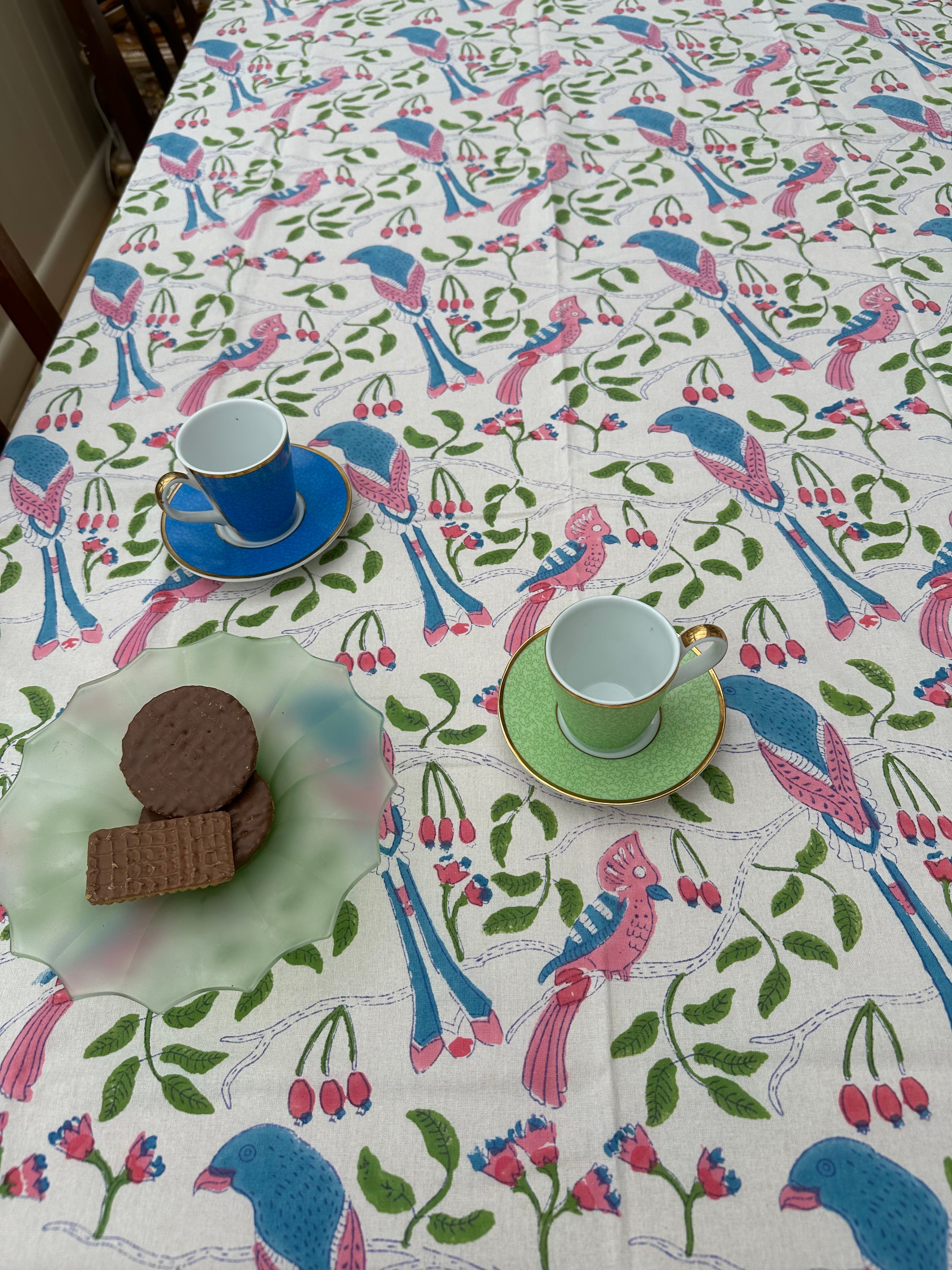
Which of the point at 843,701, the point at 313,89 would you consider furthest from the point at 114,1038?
the point at 313,89

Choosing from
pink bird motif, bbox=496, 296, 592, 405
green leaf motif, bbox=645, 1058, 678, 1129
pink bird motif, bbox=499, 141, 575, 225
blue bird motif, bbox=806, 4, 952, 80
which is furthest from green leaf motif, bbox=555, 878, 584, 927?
blue bird motif, bbox=806, 4, 952, 80

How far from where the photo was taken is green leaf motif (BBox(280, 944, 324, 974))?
55 centimetres

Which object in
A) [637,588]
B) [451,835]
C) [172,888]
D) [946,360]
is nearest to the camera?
[172,888]

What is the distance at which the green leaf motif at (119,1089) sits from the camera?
51 cm

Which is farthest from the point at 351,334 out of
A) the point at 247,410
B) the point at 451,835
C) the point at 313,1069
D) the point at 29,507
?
Answer: the point at 313,1069

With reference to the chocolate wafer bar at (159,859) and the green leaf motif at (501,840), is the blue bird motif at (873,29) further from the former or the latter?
the chocolate wafer bar at (159,859)

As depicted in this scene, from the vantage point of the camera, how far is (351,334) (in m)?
0.93

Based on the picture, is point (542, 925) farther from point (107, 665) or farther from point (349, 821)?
point (107, 665)

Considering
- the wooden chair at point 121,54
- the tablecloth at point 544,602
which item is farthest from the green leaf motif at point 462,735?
the wooden chair at point 121,54

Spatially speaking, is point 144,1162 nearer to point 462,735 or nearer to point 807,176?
point 462,735

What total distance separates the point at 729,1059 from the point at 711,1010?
30mm

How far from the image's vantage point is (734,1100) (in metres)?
0.49

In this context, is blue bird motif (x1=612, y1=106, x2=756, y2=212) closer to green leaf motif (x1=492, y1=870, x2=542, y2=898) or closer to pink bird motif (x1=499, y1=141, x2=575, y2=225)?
pink bird motif (x1=499, y1=141, x2=575, y2=225)

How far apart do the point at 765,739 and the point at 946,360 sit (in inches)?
20.5
